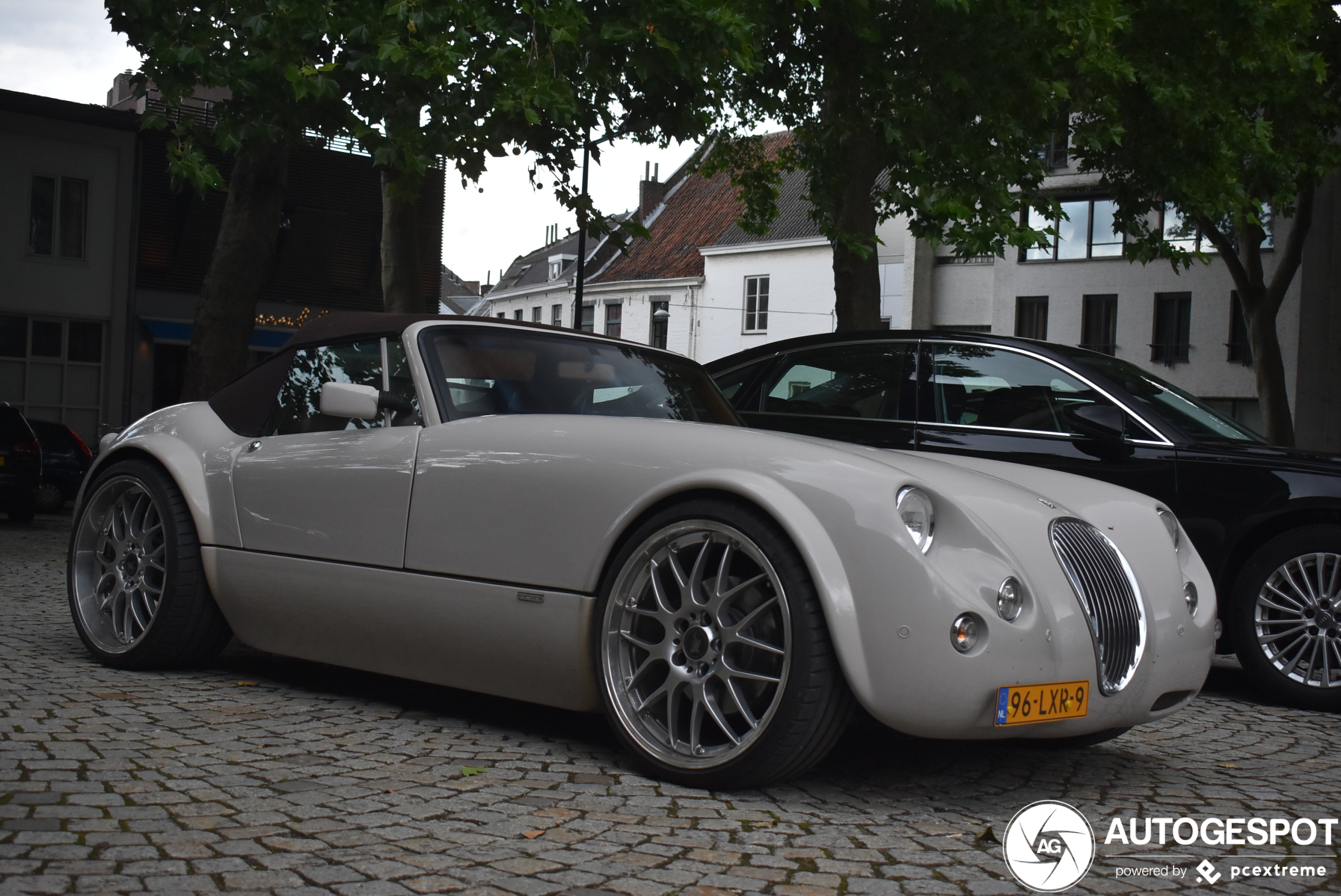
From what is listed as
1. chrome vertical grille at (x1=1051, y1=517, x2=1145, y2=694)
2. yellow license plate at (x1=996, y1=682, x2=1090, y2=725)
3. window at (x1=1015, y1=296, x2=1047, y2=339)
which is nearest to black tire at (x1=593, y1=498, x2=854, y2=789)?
yellow license plate at (x1=996, y1=682, x2=1090, y2=725)

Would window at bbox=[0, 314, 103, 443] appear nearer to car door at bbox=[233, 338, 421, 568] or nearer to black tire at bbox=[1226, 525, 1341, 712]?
car door at bbox=[233, 338, 421, 568]

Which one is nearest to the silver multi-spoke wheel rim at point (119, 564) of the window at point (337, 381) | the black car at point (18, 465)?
the window at point (337, 381)

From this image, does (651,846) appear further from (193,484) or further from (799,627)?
(193,484)

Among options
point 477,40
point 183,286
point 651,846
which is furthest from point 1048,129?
point 183,286

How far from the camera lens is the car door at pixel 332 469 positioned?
4.85m

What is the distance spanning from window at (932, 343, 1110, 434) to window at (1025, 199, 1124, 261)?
110 ft

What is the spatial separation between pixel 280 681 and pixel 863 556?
2.83 m

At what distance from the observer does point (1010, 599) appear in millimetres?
3818

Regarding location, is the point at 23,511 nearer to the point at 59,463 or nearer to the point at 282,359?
the point at 59,463

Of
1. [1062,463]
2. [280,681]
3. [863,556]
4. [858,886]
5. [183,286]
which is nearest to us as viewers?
[858,886]

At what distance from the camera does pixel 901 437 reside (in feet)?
24.1

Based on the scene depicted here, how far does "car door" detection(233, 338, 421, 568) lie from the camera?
15.9ft

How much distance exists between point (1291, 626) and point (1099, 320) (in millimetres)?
35556

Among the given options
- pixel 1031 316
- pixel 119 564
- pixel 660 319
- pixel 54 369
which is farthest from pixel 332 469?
pixel 660 319
